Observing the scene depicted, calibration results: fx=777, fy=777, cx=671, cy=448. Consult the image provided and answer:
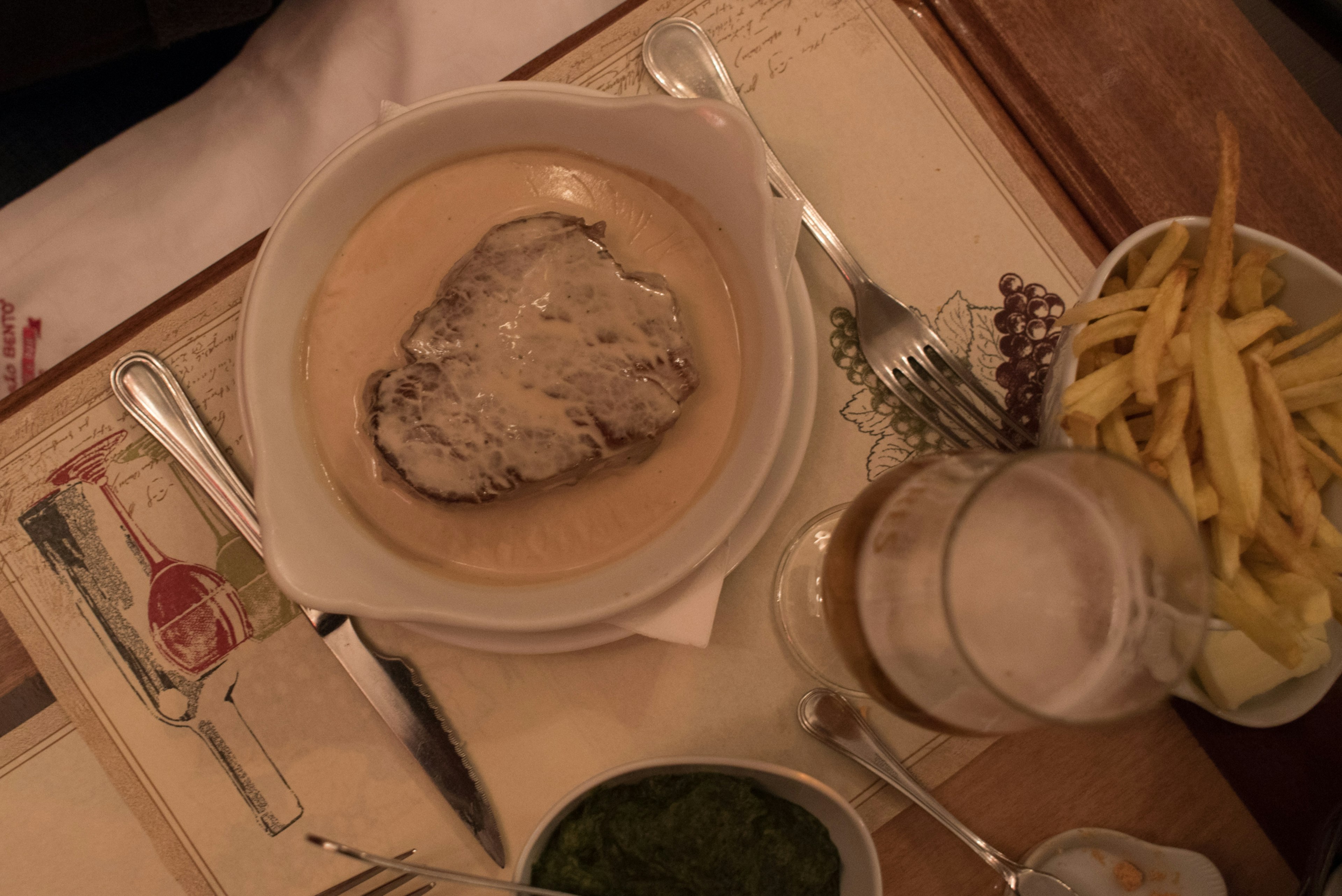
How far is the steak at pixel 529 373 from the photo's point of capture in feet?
4.51

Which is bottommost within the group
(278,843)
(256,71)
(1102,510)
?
(1102,510)

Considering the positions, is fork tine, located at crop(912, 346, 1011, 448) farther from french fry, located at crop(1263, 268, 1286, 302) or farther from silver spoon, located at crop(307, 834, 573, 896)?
silver spoon, located at crop(307, 834, 573, 896)

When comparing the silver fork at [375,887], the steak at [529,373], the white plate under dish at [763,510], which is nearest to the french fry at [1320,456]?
the white plate under dish at [763,510]

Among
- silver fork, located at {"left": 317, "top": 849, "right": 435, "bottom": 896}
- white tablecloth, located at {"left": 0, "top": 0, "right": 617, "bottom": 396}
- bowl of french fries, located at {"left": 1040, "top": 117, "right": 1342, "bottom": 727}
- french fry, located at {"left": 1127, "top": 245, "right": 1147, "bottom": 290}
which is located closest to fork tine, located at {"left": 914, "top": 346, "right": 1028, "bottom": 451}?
bowl of french fries, located at {"left": 1040, "top": 117, "right": 1342, "bottom": 727}

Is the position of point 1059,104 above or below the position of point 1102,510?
above

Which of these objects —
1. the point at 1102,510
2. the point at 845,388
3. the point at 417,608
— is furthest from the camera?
the point at 845,388

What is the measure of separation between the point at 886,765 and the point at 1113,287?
101 centimetres

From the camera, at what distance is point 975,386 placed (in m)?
1.62

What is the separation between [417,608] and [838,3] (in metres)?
1.55

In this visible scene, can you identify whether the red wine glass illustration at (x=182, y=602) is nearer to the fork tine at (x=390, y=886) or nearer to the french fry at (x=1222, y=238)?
the fork tine at (x=390, y=886)

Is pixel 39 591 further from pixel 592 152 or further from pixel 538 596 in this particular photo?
pixel 592 152

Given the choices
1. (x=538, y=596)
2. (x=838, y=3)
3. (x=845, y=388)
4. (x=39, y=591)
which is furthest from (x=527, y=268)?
(x=39, y=591)

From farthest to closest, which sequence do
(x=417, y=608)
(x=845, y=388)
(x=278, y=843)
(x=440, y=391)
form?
1. (x=845, y=388)
2. (x=278, y=843)
3. (x=440, y=391)
4. (x=417, y=608)

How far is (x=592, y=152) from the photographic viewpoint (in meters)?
1.52
